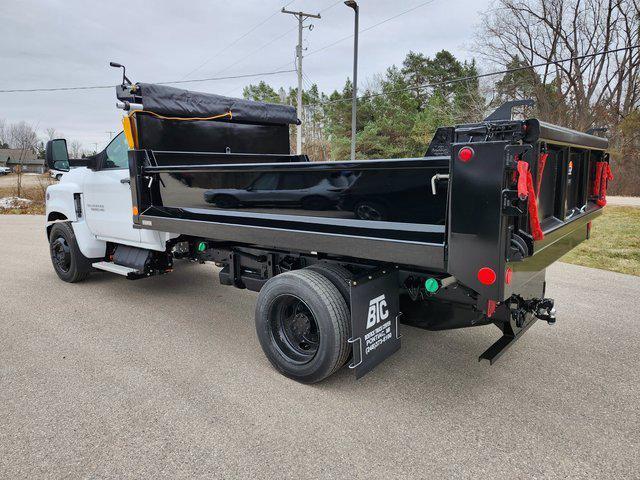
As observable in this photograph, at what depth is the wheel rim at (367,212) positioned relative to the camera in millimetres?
2840

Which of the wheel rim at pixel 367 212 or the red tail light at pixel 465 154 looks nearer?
the red tail light at pixel 465 154

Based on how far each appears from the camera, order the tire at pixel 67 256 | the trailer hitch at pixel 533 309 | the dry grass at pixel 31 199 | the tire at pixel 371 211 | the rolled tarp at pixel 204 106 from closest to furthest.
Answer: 1. the tire at pixel 371 211
2. the trailer hitch at pixel 533 309
3. the rolled tarp at pixel 204 106
4. the tire at pixel 67 256
5. the dry grass at pixel 31 199

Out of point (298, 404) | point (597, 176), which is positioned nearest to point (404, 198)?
point (298, 404)

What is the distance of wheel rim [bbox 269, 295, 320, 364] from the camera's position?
3396 millimetres

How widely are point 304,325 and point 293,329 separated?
0.13 m

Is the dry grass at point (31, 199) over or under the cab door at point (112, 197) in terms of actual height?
under

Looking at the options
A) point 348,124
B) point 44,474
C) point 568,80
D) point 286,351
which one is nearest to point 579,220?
point 286,351

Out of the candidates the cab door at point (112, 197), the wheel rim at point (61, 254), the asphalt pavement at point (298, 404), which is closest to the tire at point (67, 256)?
the wheel rim at point (61, 254)

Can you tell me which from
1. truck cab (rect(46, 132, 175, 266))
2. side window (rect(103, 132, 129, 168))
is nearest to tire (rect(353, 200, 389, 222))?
truck cab (rect(46, 132, 175, 266))

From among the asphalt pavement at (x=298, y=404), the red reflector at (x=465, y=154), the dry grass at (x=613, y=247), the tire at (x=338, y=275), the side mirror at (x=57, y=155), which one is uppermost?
the side mirror at (x=57, y=155)

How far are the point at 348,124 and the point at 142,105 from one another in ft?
107

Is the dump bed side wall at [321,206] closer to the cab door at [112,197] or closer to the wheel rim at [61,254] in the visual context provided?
the cab door at [112,197]

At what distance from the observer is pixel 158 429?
9.08 ft

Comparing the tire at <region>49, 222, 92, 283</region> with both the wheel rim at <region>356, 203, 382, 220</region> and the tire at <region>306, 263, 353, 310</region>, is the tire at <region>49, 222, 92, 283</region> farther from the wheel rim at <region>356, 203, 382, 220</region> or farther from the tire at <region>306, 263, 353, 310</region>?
the wheel rim at <region>356, 203, 382, 220</region>
